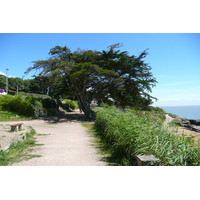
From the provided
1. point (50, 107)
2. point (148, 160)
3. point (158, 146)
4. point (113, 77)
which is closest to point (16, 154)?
point (148, 160)

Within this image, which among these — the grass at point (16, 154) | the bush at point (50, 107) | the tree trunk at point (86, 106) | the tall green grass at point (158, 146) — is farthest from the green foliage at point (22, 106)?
the tall green grass at point (158, 146)

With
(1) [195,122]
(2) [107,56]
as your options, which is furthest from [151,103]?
(1) [195,122]

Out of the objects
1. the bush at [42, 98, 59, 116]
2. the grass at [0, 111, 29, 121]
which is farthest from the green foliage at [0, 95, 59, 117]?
the grass at [0, 111, 29, 121]

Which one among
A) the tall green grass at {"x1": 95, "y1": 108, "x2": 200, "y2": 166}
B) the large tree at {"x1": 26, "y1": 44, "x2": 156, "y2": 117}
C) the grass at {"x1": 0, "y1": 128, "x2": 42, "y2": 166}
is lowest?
the grass at {"x1": 0, "y1": 128, "x2": 42, "y2": 166}

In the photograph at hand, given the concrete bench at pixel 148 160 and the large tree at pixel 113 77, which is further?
the large tree at pixel 113 77

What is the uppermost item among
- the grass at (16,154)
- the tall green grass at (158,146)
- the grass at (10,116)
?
the tall green grass at (158,146)

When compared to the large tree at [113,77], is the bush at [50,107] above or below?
below

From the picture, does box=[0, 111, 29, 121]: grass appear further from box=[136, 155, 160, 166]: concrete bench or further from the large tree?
box=[136, 155, 160, 166]: concrete bench

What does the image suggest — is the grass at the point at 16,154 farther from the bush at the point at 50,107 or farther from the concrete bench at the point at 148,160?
the bush at the point at 50,107

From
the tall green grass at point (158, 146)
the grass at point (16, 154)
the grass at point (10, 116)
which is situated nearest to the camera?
the tall green grass at point (158, 146)

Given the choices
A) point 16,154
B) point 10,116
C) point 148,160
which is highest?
point 148,160

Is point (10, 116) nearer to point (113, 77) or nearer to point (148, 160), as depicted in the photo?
point (113, 77)

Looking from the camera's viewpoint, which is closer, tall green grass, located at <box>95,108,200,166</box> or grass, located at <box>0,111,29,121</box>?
tall green grass, located at <box>95,108,200,166</box>

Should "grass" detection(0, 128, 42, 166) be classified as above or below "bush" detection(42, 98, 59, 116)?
below
